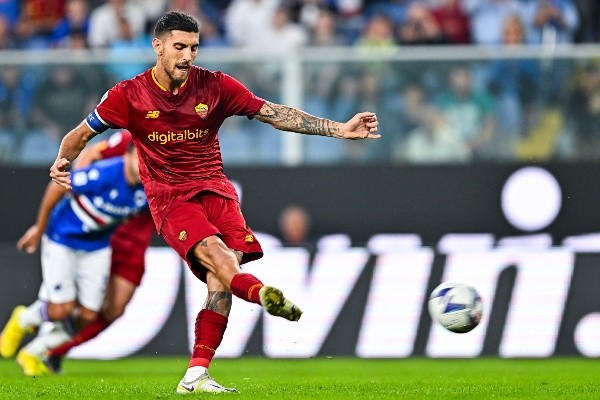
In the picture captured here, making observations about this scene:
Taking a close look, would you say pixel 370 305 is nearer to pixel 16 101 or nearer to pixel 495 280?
pixel 495 280

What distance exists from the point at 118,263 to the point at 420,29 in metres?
5.53

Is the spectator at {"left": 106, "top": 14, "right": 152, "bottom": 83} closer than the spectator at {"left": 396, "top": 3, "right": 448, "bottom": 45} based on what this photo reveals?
Yes

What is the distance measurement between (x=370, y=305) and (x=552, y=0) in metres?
5.06

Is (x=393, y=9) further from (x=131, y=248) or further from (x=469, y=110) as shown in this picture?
(x=131, y=248)

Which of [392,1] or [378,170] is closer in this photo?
[378,170]

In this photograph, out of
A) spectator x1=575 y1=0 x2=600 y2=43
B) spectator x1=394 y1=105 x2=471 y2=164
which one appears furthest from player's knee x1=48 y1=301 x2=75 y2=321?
spectator x1=575 y1=0 x2=600 y2=43

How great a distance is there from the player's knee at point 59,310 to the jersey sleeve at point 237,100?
12.6ft

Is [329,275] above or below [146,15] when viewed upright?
below

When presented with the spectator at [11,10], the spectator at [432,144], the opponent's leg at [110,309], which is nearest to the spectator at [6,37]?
the spectator at [11,10]

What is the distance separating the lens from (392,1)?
1691 cm

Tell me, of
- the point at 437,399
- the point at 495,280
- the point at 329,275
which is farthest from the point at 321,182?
the point at 437,399

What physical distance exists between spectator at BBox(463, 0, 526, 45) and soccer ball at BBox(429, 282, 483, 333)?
7.39m

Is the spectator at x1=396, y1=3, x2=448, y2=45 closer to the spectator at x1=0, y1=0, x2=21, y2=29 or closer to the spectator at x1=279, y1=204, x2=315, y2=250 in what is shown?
the spectator at x1=279, y1=204, x2=315, y2=250

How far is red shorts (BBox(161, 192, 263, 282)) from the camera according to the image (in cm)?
833
